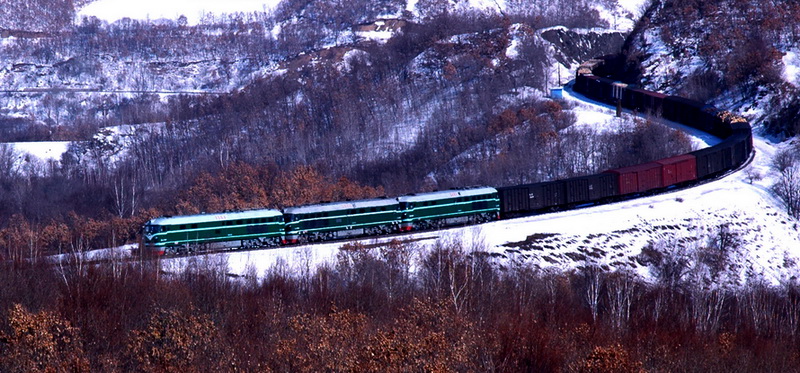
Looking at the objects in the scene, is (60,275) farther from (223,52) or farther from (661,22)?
(223,52)

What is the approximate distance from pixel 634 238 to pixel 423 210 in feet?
38.9

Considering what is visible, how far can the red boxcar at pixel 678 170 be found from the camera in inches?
2189

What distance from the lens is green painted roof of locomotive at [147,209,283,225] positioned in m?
42.5

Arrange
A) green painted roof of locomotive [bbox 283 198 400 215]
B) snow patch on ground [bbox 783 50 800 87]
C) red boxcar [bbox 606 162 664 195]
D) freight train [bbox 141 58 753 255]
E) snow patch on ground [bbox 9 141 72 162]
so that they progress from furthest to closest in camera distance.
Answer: snow patch on ground [bbox 9 141 72 162]
snow patch on ground [bbox 783 50 800 87]
red boxcar [bbox 606 162 664 195]
green painted roof of locomotive [bbox 283 198 400 215]
freight train [bbox 141 58 753 255]

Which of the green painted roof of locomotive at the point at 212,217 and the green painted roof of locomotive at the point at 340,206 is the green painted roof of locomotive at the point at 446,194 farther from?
the green painted roof of locomotive at the point at 212,217

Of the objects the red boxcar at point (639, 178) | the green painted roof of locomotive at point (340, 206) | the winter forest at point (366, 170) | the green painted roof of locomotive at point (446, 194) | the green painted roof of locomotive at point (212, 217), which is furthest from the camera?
the red boxcar at point (639, 178)

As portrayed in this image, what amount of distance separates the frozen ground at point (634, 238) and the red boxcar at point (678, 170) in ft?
2.89

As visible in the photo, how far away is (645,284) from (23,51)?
11953cm

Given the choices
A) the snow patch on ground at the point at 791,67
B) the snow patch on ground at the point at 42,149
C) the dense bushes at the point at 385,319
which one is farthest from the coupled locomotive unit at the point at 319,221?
the snow patch on ground at the point at 42,149

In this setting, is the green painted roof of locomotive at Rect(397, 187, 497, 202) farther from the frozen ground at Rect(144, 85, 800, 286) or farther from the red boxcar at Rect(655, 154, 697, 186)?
the red boxcar at Rect(655, 154, 697, 186)

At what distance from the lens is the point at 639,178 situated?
54188 millimetres

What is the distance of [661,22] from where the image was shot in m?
96.3

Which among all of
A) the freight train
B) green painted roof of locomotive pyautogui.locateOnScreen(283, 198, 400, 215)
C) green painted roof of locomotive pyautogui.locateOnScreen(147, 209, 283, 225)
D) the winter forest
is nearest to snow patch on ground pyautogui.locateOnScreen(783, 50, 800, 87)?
the winter forest

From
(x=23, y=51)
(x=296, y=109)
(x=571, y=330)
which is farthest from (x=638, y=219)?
(x=23, y=51)
